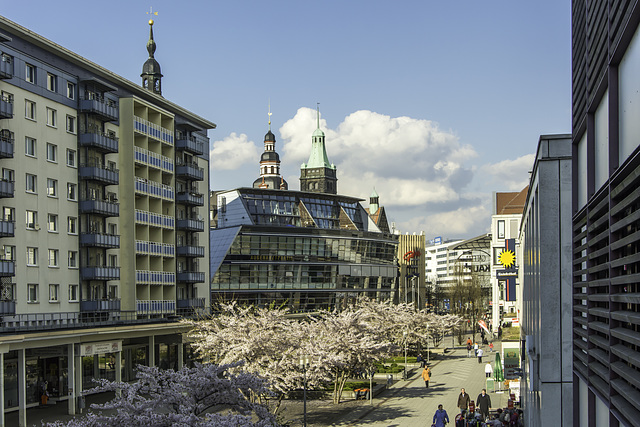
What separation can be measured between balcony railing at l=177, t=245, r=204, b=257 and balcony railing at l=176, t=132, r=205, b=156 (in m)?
8.26

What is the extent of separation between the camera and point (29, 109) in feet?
152

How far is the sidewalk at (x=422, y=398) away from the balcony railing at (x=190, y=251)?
2097cm

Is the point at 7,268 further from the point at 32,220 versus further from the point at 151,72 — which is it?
the point at 151,72

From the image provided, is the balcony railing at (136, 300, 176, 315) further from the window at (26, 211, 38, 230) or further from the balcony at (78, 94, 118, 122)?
the balcony at (78, 94, 118, 122)

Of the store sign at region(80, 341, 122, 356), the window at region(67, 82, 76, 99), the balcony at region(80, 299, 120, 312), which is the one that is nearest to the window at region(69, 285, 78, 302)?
the balcony at region(80, 299, 120, 312)

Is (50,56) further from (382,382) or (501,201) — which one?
(501,201)

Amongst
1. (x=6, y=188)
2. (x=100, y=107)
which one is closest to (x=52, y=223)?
(x=6, y=188)

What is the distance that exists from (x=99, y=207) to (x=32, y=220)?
6.00 m

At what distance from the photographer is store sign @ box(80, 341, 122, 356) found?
45.8 meters

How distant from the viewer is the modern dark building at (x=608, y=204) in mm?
6215

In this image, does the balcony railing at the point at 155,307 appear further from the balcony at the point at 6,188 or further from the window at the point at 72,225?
the balcony at the point at 6,188

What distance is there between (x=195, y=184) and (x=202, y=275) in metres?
8.04

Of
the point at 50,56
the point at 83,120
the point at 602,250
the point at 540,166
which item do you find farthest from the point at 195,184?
the point at 602,250

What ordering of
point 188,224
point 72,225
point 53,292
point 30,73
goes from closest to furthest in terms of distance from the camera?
point 30,73 < point 53,292 < point 72,225 < point 188,224
